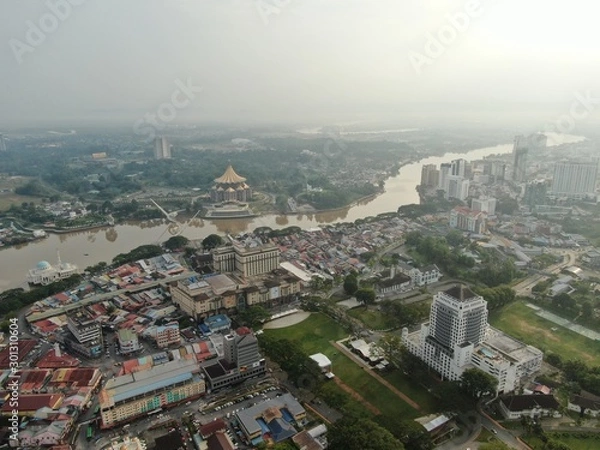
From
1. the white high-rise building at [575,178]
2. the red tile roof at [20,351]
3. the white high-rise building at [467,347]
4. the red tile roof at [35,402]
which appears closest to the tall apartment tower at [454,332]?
the white high-rise building at [467,347]

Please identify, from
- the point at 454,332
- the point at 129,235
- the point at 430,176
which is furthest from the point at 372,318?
the point at 430,176

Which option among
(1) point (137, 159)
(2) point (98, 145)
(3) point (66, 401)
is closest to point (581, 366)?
(3) point (66, 401)

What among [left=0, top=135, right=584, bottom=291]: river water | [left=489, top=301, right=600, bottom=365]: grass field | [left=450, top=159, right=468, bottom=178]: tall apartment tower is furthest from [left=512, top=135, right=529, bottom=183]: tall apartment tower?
[left=489, top=301, right=600, bottom=365]: grass field

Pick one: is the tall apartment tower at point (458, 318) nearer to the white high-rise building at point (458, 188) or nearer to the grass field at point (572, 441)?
the grass field at point (572, 441)

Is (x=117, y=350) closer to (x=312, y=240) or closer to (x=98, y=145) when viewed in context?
(x=312, y=240)

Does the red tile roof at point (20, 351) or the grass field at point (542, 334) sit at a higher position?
the red tile roof at point (20, 351)
